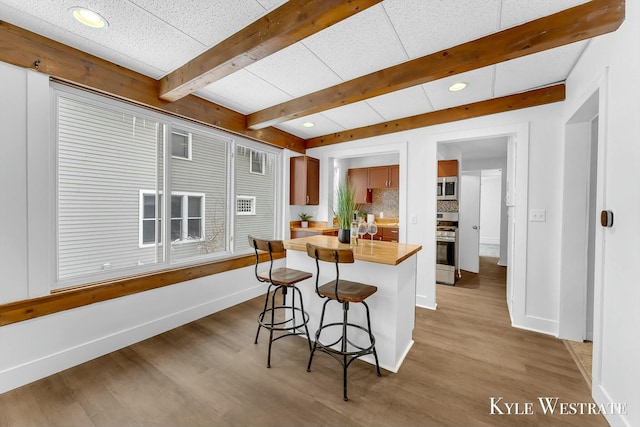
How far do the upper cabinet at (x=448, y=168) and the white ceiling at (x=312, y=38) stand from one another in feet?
6.12

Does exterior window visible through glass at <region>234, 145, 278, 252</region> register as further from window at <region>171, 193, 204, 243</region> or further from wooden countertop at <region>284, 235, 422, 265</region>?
wooden countertop at <region>284, 235, 422, 265</region>

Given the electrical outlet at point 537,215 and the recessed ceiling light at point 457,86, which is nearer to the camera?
the recessed ceiling light at point 457,86

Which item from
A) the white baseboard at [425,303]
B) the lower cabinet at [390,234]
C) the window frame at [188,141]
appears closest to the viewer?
the window frame at [188,141]

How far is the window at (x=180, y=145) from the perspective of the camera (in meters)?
2.97

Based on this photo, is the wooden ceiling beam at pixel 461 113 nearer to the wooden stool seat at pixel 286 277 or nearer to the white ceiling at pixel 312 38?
the white ceiling at pixel 312 38

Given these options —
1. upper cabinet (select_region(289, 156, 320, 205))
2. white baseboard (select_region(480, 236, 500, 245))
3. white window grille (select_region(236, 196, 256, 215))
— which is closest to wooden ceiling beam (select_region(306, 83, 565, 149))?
upper cabinet (select_region(289, 156, 320, 205))

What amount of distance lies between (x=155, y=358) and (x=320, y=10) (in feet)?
9.61

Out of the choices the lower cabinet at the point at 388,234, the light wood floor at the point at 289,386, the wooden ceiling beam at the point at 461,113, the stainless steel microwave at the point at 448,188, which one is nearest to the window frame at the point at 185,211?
the light wood floor at the point at 289,386

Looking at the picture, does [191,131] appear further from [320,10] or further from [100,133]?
[320,10]

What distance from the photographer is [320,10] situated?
1.45 meters

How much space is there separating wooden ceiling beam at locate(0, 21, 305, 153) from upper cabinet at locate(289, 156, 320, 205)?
145cm

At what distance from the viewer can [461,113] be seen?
317 centimetres

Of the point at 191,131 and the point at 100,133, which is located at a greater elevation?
the point at 191,131

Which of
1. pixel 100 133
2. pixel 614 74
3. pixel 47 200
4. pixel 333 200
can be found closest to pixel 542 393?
pixel 614 74
